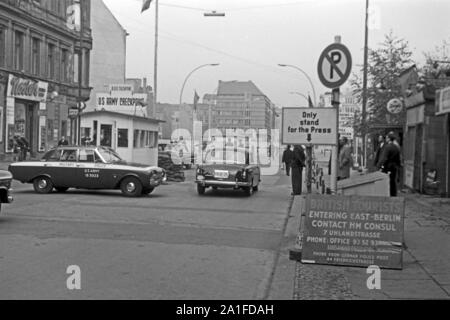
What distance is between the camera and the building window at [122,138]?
31469 mm

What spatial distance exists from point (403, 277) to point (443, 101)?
9983mm

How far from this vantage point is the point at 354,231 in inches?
319

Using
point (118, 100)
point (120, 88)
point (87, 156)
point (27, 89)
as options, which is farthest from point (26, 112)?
point (87, 156)

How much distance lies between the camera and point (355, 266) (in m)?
8.12

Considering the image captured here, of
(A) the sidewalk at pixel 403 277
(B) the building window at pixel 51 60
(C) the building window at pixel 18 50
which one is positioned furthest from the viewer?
(B) the building window at pixel 51 60

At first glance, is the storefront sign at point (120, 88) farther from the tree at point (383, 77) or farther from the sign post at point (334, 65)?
the sign post at point (334, 65)

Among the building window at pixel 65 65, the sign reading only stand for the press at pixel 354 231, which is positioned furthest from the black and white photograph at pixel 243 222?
the building window at pixel 65 65

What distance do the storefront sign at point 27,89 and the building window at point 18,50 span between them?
1.06 m

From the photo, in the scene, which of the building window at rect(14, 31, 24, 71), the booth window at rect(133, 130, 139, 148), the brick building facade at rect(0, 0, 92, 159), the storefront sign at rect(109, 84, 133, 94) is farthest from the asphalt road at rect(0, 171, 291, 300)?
the storefront sign at rect(109, 84, 133, 94)

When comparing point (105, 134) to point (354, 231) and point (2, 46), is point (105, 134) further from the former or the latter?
point (354, 231)

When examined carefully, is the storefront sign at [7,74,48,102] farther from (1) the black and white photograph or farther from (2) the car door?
(2) the car door
